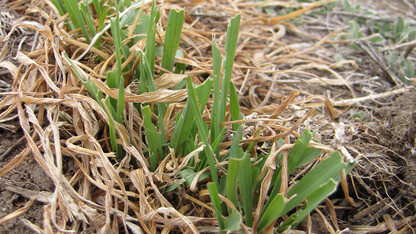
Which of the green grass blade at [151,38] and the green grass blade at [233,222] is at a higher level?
the green grass blade at [151,38]

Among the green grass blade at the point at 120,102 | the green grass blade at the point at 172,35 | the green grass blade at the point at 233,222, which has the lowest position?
the green grass blade at the point at 233,222

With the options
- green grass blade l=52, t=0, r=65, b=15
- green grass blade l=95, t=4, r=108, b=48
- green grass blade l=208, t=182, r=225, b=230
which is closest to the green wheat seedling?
green grass blade l=208, t=182, r=225, b=230

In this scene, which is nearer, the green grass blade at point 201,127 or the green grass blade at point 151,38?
the green grass blade at point 201,127

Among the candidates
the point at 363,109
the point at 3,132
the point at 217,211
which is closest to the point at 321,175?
the point at 217,211

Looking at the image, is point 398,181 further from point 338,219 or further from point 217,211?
point 217,211

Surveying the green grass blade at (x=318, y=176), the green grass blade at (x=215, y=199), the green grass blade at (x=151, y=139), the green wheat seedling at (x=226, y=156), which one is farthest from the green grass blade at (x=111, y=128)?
the green grass blade at (x=318, y=176)

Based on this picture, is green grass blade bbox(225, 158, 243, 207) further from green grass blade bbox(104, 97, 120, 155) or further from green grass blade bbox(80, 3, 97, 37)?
green grass blade bbox(80, 3, 97, 37)

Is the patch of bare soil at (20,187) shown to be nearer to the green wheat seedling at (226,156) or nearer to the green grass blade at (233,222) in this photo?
the green wheat seedling at (226,156)
